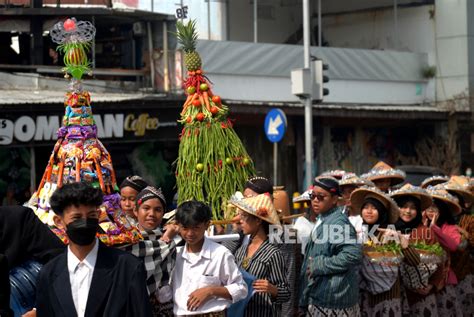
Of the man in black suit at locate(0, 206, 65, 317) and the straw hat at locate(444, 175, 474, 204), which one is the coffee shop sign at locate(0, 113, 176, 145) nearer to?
the straw hat at locate(444, 175, 474, 204)

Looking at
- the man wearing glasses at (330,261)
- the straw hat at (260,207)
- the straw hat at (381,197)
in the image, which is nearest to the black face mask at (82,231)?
the straw hat at (260,207)

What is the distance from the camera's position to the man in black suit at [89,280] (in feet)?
19.0

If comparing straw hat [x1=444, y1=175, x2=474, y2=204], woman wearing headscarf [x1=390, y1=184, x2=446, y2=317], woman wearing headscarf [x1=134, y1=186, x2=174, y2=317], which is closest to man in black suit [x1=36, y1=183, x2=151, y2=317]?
woman wearing headscarf [x1=134, y1=186, x2=174, y2=317]

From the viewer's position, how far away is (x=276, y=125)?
1927cm

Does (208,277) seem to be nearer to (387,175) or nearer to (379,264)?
(379,264)

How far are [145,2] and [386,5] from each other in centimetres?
824

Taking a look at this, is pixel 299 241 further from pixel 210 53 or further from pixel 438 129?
pixel 438 129

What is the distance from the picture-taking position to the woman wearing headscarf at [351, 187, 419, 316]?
9695mm

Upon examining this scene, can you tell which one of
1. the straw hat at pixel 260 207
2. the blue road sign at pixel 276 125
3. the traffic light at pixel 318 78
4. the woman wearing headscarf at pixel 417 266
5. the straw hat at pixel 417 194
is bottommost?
the woman wearing headscarf at pixel 417 266

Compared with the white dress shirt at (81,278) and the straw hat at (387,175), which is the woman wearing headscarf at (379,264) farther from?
the white dress shirt at (81,278)

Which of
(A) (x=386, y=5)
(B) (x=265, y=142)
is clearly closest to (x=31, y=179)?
(B) (x=265, y=142)

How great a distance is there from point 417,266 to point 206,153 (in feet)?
7.14

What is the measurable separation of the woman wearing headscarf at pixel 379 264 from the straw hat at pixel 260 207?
66.0 inches

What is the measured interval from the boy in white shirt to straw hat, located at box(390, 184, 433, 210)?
3289mm
